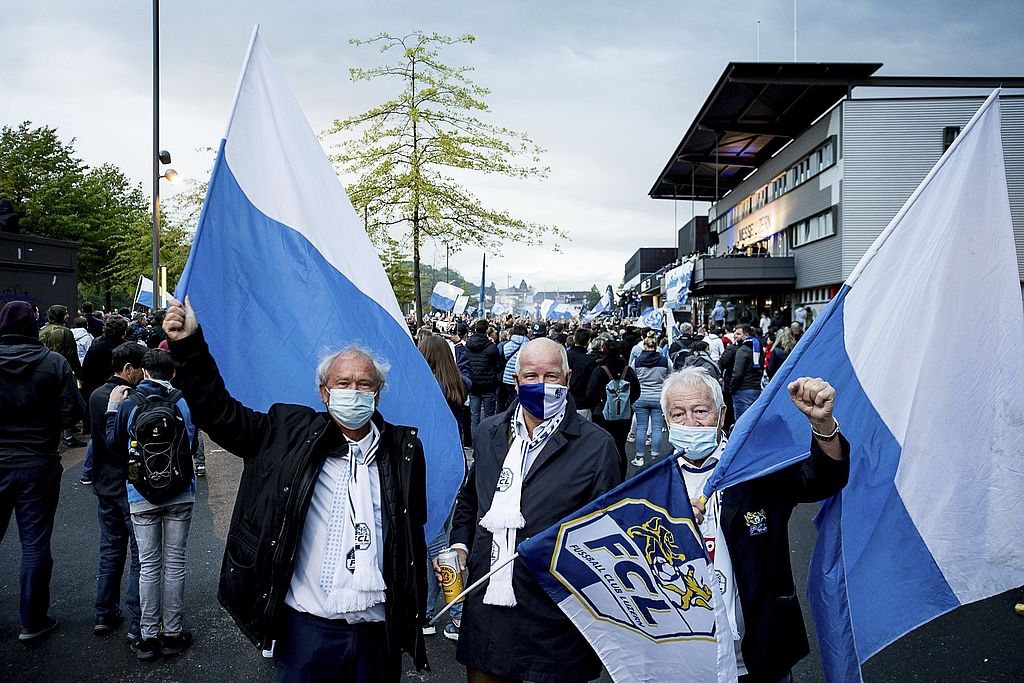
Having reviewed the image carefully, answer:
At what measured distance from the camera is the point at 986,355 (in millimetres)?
3045

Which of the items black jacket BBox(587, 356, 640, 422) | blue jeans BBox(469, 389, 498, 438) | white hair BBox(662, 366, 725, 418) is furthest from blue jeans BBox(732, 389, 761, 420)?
white hair BBox(662, 366, 725, 418)

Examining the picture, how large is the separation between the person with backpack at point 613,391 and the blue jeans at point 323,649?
6.08 m

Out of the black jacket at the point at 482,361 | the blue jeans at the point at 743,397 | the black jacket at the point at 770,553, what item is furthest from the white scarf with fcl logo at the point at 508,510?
the blue jeans at the point at 743,397

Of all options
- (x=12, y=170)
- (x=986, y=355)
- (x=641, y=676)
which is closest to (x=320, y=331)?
(x=641, y=676)

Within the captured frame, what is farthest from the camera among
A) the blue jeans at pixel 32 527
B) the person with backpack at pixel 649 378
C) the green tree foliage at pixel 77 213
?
the green tree foliage at pixel 77 213

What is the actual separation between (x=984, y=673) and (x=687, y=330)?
39.9 feet

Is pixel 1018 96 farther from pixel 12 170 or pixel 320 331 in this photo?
pixel 12 170

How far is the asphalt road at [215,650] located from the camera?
163 inches

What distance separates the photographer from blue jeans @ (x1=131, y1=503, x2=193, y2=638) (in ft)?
14.2

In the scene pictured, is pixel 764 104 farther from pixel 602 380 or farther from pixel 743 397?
pixel 602 380

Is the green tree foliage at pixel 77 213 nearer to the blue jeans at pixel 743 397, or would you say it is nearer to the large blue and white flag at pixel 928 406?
the blue jeans at pixel 743 397

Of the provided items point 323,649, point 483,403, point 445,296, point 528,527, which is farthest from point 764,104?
point 323,649

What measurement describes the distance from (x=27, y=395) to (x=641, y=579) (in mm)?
4133

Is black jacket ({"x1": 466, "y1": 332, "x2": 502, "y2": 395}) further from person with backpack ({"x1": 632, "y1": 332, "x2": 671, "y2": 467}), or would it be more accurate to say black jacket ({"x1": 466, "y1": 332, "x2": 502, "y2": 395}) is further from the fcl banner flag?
the fcl banner flag
